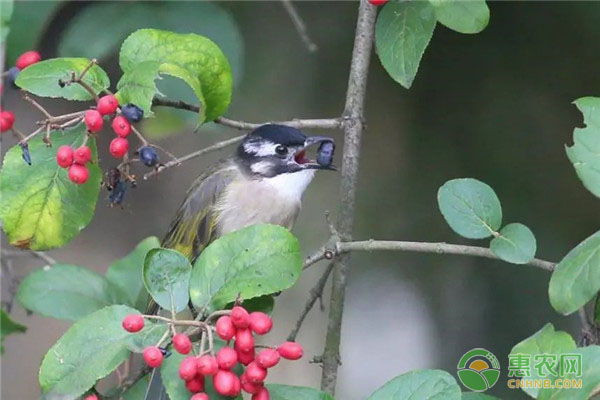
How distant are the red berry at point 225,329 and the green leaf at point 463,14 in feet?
2.55

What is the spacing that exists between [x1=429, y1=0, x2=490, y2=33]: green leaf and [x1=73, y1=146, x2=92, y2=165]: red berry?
0.74m

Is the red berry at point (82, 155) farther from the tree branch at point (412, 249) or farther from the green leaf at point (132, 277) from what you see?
the green leaf at point (132, 277)

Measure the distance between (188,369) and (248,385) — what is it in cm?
13

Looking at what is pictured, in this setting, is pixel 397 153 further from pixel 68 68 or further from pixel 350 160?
pixel 68 68

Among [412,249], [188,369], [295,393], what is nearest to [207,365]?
[188,369]

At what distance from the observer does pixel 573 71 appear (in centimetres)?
343

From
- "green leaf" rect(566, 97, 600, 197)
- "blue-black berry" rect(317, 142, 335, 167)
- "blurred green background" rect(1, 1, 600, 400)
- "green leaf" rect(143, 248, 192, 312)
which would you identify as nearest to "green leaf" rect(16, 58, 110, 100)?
"green leaf" rect(143, 248, 192, 312)

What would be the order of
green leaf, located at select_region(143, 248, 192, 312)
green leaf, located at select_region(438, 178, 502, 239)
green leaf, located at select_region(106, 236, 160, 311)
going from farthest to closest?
1. green leaf, located at select_region(106, 236, 160, 311)
2. green leaf, located at select_region(438, 178, 502, 239)
3. green leaf, located at select_region(143, 248, 192, 312)

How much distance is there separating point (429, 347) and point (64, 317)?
76.7 inches

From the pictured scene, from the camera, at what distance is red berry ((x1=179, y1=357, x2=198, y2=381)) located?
1586mm

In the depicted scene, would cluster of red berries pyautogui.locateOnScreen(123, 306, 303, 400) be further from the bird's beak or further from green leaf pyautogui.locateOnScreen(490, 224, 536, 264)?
the bird's beak

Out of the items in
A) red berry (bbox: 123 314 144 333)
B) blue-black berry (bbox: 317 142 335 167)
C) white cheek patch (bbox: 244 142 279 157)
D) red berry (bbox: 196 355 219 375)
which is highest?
red berry (bbox: 123 314 144 333)

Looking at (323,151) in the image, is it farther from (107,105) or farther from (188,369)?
(188,369)

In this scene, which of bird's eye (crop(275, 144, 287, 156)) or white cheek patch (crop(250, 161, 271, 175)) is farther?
white cheek patch (crop(250, 161, 271, 175))
